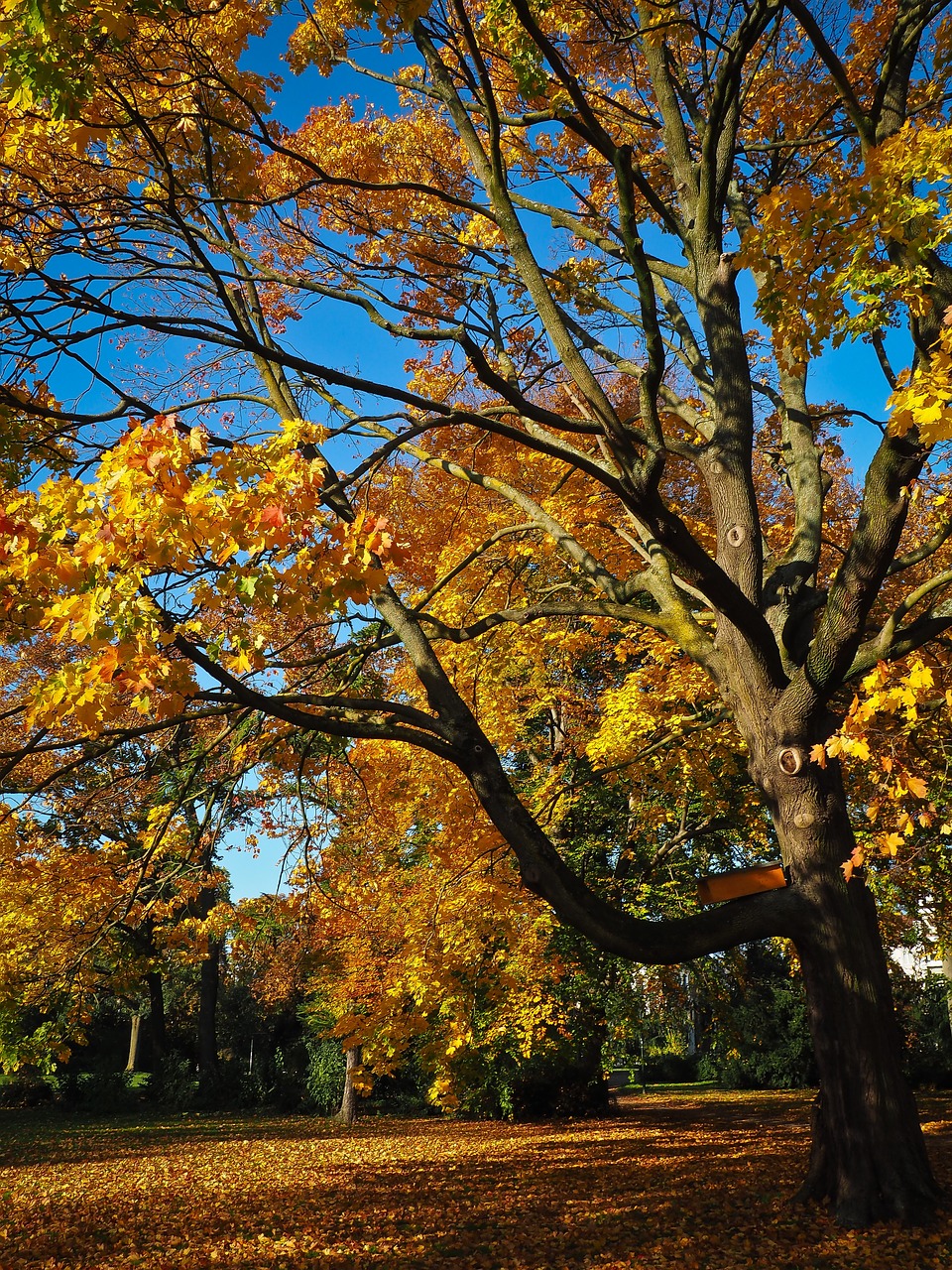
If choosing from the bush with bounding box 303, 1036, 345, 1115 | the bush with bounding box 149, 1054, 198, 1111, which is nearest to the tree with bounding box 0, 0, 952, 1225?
the bush with bounding box 303, 1036, 345, 1115

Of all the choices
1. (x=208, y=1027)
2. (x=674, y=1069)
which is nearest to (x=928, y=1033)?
(x=674, y=1069)

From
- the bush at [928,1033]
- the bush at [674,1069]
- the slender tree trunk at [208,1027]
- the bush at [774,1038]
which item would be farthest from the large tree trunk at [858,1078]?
the bush at [674,1069]

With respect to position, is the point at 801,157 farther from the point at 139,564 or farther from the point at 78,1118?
the point at 78,1118

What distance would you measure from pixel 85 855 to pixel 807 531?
7.58m

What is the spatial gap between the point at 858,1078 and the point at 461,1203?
424 cm

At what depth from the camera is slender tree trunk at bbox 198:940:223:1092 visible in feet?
78.0

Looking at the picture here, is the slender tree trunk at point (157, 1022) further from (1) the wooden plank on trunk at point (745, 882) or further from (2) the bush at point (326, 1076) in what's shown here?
(1) the wooden plank on trunk at point (745, 882)

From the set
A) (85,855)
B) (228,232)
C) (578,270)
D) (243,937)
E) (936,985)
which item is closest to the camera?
(228,232)

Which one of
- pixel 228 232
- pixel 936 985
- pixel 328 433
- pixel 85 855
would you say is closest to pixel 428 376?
pixel 228 232

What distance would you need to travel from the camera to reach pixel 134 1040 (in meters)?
29.1

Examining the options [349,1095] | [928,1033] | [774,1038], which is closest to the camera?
[349,1095]

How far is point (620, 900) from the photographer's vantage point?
12.8 meters

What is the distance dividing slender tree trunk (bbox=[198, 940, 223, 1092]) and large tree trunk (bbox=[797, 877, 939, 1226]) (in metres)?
21.4

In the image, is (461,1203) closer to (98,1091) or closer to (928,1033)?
(928,1033)
